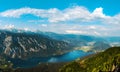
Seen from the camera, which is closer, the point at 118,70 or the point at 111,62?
the point at 118,70

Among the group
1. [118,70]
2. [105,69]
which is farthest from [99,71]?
[118,70]

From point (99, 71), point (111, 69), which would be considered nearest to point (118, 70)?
point (111, 69)

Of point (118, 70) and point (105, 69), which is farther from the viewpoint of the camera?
point (105, 69)

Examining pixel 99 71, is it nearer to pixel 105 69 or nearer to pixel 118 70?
pixel 105 69

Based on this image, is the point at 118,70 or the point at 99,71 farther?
the point at 99,71

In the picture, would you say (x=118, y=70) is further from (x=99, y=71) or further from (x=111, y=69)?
(x=99, y=71)
